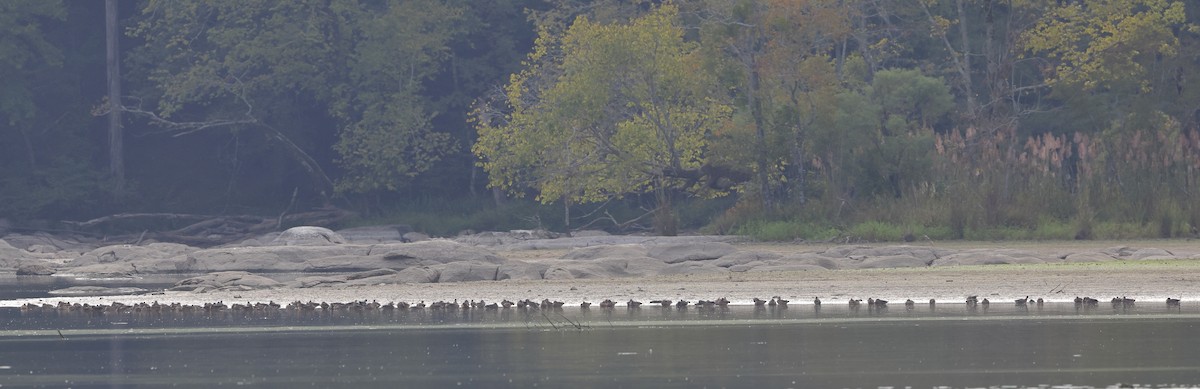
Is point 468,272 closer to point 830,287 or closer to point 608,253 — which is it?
point 608,253

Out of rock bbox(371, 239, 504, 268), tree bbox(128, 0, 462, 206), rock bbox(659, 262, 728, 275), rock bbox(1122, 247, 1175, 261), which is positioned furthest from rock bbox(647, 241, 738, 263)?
tree bbox(128, 0, 462, 206)

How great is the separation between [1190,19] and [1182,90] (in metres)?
5.77

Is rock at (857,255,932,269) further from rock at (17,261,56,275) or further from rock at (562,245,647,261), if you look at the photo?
rock at (17,261,56,275)

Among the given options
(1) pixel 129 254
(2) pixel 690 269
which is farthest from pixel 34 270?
(2) pixel 690 269

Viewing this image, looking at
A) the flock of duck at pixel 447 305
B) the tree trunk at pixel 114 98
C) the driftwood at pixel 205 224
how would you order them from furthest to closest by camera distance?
the tree trunk at pixel 114 98, the driftwood at pixel 205 224, the flock of duck at pixel 447 305

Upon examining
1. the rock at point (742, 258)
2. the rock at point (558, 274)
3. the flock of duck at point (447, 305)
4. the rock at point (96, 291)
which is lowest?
the flock of duck at point (447, 305)

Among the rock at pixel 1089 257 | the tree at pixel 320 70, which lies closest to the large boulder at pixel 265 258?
the rock at pixel 1089 257

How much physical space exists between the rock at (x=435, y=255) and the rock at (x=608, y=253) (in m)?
1.36

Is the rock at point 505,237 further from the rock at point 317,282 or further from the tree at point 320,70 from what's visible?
the rock at point 317,282

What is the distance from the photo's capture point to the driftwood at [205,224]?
45625mm

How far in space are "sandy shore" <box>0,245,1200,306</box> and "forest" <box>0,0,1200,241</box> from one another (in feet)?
20.8

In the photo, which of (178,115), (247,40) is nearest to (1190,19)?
(247,40)

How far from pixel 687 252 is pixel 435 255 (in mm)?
4262

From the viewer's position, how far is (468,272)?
26125 millimetres
